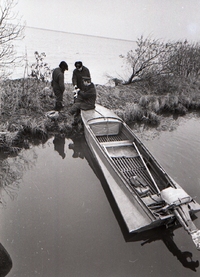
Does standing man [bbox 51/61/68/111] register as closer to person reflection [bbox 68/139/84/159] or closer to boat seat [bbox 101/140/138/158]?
person reflection [bbox 68/139/84/159]

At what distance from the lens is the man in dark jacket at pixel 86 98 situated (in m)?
8.17

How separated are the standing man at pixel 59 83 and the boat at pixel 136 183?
1.53 metres

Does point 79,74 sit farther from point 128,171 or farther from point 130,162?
point 128,171

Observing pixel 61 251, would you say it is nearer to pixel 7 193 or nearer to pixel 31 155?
pixel 7 193

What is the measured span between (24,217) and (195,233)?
3.38 m

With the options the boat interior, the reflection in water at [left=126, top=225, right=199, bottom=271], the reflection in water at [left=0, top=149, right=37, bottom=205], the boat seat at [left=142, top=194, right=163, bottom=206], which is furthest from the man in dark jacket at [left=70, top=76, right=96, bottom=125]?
the reflection in water at [left=126, top=225, right=199, bottom=271]

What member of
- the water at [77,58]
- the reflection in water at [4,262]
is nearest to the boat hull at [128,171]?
the reflection in water at [4,262]

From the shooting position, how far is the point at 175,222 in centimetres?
437

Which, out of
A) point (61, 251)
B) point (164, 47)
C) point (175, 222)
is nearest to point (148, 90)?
point (164, 47)

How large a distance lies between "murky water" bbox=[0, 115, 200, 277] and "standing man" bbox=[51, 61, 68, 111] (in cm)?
310

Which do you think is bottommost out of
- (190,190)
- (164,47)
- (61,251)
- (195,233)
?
(61,251)

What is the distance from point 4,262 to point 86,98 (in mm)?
5958

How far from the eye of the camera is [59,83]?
8.50 m

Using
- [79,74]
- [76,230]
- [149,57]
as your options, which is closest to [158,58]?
[149,57]
